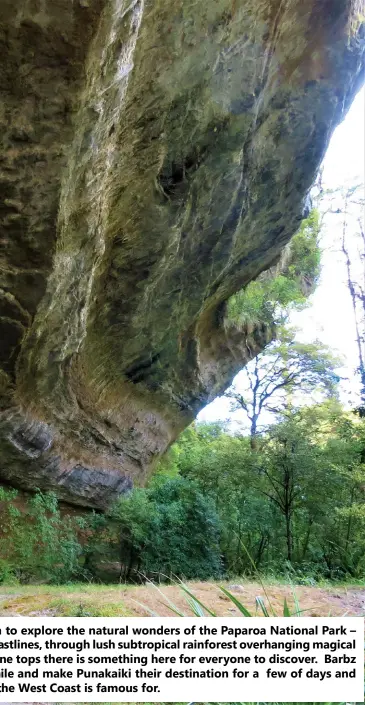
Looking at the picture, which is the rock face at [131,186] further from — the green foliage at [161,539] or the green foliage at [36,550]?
the green foliage at [161,539]

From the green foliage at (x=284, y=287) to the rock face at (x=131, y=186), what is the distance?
7.26 ft

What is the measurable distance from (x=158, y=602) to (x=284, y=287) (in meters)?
11.9

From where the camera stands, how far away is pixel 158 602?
15.6 ft

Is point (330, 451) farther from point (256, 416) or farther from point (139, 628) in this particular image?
point (139, 628)

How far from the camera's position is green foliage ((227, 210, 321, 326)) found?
14.1 m

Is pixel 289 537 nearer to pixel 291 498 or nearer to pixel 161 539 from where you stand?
pixel 291 498

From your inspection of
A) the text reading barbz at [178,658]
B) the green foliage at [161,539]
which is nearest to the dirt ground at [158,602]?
the text reading barbz at [178,658]

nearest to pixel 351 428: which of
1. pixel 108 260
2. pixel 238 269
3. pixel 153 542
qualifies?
pixel 238 269

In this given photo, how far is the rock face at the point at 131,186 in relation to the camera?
14.1ft

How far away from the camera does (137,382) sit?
1083 cm

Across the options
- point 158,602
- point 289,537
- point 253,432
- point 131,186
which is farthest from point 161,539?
point 253,432

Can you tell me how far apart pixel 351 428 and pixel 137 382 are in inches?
242

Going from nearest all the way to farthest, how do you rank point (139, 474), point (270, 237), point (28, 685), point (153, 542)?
1. point (28, 685)
2. point (153, 542)
3. point (270, 237)
4. point (139, 474)

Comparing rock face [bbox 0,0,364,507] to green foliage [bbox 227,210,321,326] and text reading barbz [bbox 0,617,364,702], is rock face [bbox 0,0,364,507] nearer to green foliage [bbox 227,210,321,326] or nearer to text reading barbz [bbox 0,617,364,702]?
green foliage [bbox 227,210,321,326]
